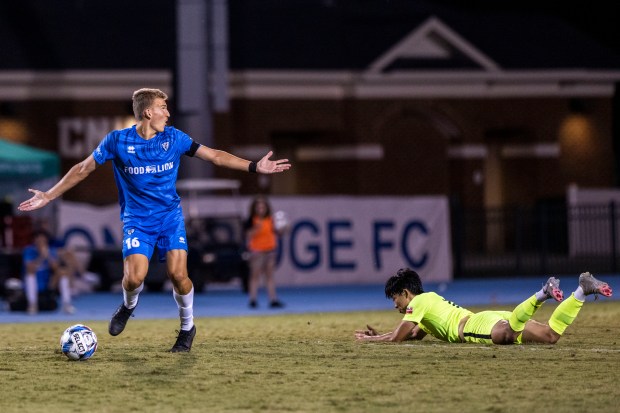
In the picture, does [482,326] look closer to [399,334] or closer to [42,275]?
[399,334]

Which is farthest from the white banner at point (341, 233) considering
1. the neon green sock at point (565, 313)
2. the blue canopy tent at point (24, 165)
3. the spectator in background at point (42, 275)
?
the neon green sock at point (565, 313)

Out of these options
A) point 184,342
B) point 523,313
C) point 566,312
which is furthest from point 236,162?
point 566,312

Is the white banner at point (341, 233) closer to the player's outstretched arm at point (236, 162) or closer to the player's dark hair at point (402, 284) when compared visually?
the player's dark hair at point (402, 284)

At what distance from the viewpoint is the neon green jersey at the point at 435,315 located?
41.6 ft

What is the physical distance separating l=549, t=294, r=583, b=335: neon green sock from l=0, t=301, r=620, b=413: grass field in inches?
8.3

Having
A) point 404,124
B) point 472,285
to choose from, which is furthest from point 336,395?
point 404,124

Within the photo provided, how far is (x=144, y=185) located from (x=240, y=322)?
21.0ft

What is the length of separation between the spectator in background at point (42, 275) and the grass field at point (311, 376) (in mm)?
6233

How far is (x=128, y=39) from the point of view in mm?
43625

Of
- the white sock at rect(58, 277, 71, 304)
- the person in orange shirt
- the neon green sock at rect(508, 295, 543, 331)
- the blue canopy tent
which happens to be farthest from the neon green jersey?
the blue canopy tent

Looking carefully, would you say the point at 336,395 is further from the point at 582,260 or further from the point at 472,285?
the point at 582,260

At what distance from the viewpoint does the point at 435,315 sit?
12836 mm

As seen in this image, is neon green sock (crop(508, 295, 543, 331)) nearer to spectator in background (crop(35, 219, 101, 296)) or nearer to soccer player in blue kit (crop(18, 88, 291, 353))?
soccer player in blue kit (crop(18, 88, 291, 353))

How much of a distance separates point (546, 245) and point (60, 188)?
2031cm
